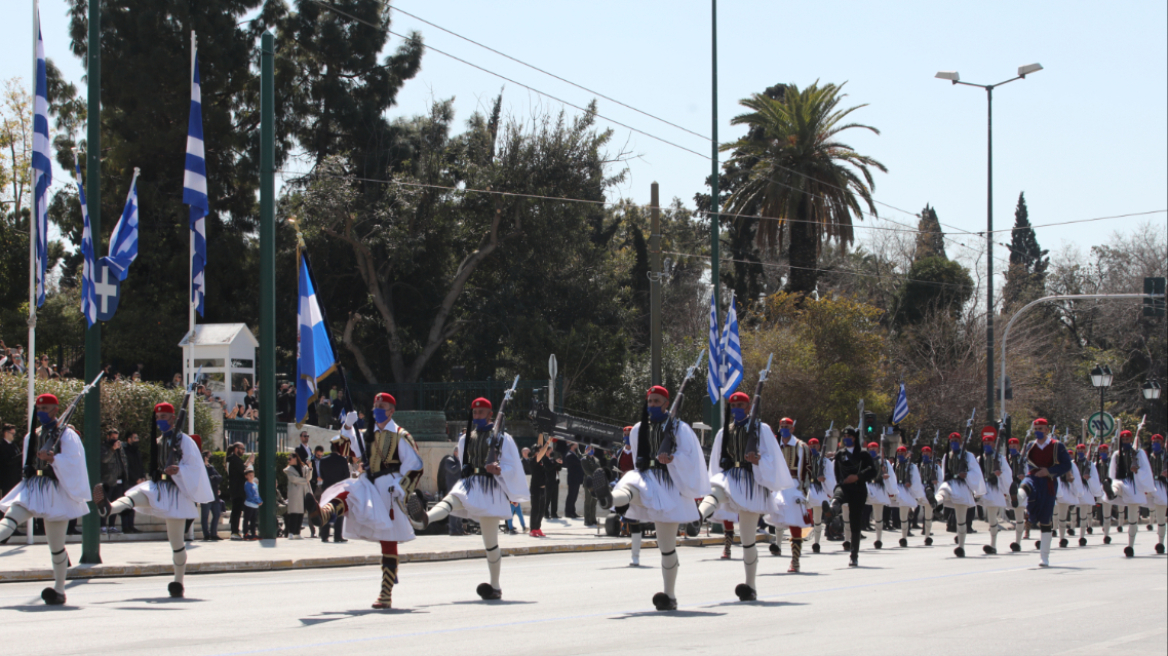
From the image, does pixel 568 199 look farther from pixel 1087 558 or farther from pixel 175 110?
pixel 1087 558

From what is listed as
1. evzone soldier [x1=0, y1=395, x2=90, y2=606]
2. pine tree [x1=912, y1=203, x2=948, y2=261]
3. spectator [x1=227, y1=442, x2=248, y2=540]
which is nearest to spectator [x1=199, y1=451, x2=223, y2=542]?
spectator [x1=227, y1=442, x2=248, y2=540]

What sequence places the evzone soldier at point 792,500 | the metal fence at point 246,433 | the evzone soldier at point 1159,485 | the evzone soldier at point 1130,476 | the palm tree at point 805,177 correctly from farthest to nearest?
the palm tree at point 805,177 → the metal fence at point 246,433 → the evzone soldier at point 1159,485 → the evzone soldier at point 1130,476 → the evzone soldier at point 792,500

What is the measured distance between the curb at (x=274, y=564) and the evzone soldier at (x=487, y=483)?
238 inches

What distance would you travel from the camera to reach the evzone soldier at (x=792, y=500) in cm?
1369

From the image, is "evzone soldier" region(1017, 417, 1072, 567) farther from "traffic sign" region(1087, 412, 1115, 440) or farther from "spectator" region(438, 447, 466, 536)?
"traffic sign" region(1087, 412, 1115, 440)

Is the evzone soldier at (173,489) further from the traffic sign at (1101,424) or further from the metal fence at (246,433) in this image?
the traffic sign at (1101,424)

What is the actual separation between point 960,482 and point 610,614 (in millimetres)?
12060

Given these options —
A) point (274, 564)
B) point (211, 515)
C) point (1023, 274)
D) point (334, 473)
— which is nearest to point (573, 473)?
point (334, 473)

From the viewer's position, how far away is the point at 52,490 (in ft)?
38.5

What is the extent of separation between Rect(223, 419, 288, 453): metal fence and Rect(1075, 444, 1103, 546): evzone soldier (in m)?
16.9

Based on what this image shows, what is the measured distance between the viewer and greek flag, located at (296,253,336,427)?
20.0 metres

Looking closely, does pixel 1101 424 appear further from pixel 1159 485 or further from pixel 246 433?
pixel 246 433

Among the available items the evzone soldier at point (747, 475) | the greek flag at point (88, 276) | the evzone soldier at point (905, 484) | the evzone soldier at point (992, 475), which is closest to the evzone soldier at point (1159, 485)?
the evzone soldier at point (992, 475)

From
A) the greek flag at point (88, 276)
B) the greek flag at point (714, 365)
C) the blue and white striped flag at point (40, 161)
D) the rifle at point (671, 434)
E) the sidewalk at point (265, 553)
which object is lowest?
the sidewalk at point (265, 553)
